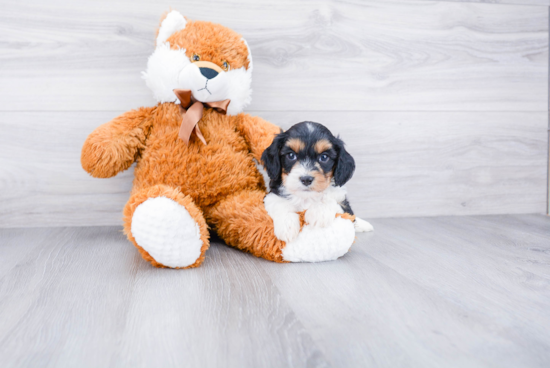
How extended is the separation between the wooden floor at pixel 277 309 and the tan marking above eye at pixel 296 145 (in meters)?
0.33

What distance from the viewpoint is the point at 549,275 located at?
1019 mm

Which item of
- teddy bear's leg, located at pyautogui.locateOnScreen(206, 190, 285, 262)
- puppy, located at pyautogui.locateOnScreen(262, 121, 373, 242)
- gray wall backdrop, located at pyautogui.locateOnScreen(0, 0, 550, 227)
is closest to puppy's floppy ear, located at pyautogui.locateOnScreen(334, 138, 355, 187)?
puppy, located at pyautogui.locateOnScreen(262, 121, 373, 242)

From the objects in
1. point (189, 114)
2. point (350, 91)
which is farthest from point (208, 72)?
point (350, 91)

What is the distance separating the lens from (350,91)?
5.65 feet

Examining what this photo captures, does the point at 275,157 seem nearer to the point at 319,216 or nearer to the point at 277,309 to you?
the point at 319,216

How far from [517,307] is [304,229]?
1.76 feet

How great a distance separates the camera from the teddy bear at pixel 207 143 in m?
1.15

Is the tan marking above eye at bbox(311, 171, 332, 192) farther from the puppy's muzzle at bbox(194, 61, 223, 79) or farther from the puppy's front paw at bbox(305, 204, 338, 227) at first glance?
the puppy's muzzle at bbox(194, 61, 223, 79)

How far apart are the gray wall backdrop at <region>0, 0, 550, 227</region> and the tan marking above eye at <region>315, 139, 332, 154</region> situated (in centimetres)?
59

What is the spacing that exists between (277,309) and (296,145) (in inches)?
18.7

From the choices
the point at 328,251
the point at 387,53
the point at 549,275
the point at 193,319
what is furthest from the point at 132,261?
the point at 387,53

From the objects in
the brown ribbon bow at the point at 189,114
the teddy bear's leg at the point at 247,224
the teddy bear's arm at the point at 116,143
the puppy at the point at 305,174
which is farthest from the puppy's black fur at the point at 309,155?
the teddy bear's arm at the point at 116,143

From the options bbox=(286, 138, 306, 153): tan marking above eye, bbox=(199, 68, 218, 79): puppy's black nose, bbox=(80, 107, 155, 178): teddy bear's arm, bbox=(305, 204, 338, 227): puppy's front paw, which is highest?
bbox=(199, 68, 218, 79): puppy's black nose

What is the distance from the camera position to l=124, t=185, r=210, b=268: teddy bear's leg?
988 millimetres
